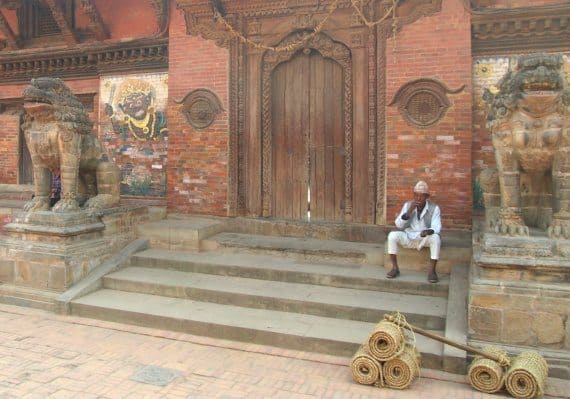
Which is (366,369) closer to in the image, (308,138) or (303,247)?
(303,247)

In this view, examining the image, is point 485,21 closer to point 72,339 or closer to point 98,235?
point 98,235

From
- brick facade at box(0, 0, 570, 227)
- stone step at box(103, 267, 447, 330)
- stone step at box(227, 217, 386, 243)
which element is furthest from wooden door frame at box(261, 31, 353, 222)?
stone step at box(103, 267, 447, 330)

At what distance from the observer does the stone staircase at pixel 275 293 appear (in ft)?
15.9

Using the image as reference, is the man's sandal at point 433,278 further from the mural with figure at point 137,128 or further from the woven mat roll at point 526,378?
the mural with figure at point 137,128

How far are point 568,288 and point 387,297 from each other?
1.88 metres

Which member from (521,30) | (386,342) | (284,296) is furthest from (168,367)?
(521,30)

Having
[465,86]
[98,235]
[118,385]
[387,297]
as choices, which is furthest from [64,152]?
[465,86]

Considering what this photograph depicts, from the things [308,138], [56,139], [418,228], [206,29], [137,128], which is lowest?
[418,228]

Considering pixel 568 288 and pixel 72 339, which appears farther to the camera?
pixel 72 339

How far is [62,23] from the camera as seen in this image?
32.6 feet

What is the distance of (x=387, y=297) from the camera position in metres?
5.49

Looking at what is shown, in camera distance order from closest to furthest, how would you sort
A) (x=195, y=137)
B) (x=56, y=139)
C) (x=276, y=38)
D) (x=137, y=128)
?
(x=56, y=139) → (x=276, y=38) → (x=195, y=137) → (x=137, y=128)

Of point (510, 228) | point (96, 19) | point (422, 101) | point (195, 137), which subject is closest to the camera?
point (510, 228)

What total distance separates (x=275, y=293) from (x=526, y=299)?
2703mm
